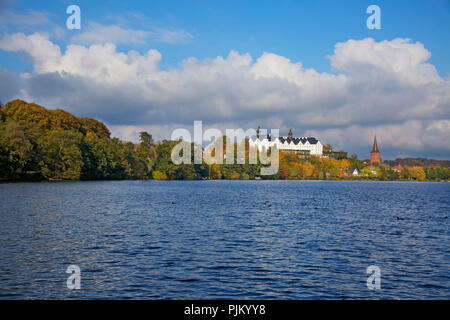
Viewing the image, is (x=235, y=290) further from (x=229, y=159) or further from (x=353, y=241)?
(x=229, y=159)

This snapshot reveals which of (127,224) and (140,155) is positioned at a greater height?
(140,155)

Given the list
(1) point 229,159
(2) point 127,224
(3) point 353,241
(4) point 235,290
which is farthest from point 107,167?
(4) point 235,290

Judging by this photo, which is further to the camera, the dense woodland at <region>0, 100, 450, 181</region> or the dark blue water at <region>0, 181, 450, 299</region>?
the dense woodland at <region>0, 100, 450, 181</region>

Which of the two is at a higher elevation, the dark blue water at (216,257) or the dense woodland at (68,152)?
the dense woodland at (68,152)

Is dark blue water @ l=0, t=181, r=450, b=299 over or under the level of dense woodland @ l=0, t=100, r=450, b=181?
under

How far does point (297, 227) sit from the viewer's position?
108 ft

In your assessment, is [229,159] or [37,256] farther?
[229,159]

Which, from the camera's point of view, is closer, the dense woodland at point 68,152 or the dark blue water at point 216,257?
the dark blue water at point 216,257

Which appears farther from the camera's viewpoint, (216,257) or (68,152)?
(68,152)

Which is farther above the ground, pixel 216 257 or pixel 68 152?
pixel 68 152
